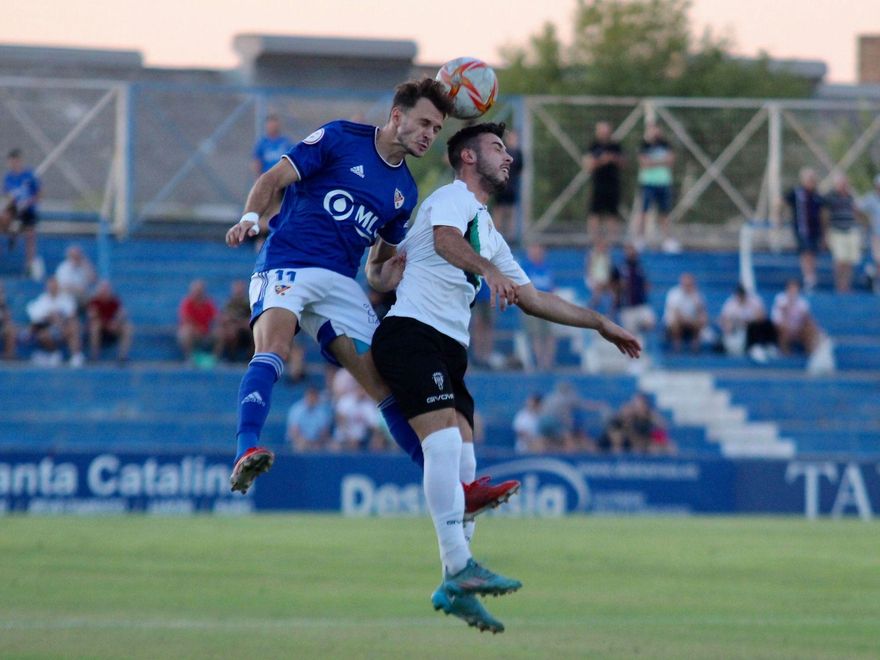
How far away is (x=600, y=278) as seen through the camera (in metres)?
26.0

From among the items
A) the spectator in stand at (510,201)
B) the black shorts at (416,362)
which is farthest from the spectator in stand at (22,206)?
the black shorts at (416,362)

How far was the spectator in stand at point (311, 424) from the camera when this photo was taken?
22453 mm

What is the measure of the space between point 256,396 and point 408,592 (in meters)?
3.38

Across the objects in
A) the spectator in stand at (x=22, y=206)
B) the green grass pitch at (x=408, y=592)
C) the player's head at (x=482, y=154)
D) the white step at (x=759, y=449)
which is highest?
the spectator in stand at (x=22, y=206)

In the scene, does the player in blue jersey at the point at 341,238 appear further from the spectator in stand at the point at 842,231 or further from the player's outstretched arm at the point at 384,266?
the spectator in stand at the point at 842,231

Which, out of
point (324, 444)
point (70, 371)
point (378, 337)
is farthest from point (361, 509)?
point (378, 337)

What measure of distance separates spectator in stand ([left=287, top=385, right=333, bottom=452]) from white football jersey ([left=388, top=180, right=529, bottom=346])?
13894 mm

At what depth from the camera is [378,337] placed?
857 centimetres

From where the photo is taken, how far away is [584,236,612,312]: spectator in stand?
1016 inches

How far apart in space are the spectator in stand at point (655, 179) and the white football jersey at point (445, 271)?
1882cm

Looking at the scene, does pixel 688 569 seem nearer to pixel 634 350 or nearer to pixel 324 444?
pixel 634 350

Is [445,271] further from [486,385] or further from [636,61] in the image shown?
[636,61]

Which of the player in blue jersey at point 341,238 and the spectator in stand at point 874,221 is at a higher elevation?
the spectator in stand at point 874,221

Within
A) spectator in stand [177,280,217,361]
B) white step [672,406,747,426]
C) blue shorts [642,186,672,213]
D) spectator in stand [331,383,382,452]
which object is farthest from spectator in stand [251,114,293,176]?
white step [672,406,747,426]
